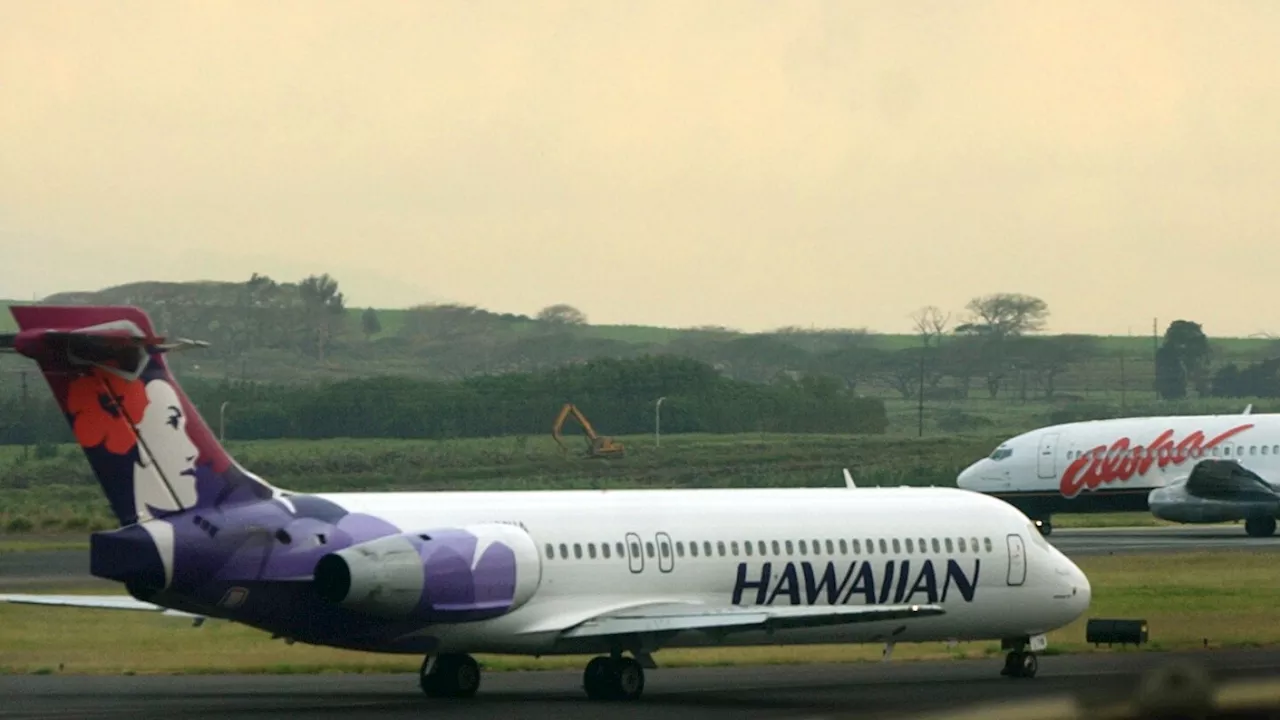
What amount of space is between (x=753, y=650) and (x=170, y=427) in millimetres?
12667

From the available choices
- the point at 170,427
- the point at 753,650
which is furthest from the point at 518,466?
the point at 170,427

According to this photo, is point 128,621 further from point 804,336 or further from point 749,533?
point 804,336

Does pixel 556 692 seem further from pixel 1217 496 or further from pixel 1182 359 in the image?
Answer: pixel 1182 359

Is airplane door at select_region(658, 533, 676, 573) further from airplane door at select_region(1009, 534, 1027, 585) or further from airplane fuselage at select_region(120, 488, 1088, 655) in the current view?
airplane door at select_region(1009, 534, 1027, 585)

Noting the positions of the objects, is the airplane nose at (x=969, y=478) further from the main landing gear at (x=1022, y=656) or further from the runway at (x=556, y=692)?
the main landing gear at (x=1022, y=656)

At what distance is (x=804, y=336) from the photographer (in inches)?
4688

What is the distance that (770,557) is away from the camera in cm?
2759

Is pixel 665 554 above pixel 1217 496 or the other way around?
above

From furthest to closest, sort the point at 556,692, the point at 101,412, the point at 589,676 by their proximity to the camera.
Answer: the point at 556,692, the point at 589,676, the point at 101,412

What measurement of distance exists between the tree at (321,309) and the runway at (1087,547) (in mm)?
24159

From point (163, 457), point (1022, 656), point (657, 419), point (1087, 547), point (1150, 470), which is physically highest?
point (657, 419)

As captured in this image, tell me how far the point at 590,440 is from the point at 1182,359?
73718mm

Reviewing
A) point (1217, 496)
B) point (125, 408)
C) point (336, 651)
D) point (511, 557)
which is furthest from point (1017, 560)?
point (1217, 496)

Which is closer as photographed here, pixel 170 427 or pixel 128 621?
pixel 170 427
